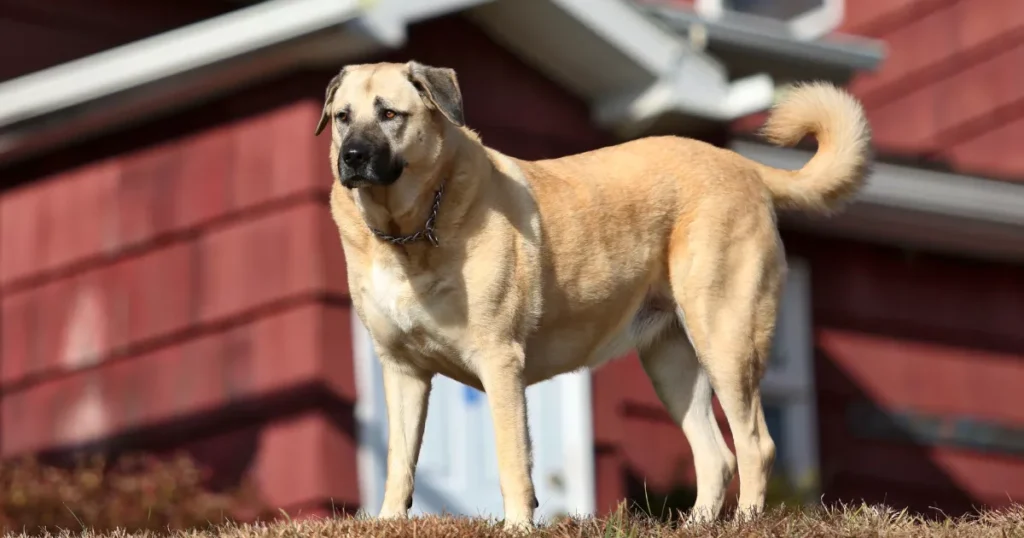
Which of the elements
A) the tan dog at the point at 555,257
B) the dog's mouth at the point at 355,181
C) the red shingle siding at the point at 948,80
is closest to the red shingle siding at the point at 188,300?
the tan dog at the point at 555,257

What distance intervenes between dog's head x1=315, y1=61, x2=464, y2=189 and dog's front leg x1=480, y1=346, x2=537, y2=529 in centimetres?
67

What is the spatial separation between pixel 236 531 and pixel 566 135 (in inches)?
220

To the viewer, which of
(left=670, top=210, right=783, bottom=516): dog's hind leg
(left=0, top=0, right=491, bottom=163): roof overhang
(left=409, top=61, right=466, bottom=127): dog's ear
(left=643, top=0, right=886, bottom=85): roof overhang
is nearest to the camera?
(left=409, top=61, right=466, bottom=127): dog's ear

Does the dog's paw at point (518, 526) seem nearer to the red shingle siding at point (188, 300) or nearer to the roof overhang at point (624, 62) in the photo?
the red shingle siding at point (188, 300)

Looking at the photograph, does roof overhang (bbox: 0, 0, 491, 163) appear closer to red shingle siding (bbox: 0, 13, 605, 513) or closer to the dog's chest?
red shingle siding (bbox: 0, 13, 605, 513)

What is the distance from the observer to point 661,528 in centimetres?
528

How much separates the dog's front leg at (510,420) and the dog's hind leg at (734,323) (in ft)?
2.67

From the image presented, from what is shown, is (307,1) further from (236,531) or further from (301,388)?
(236,531)

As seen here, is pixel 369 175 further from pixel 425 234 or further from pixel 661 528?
pixel 661 528

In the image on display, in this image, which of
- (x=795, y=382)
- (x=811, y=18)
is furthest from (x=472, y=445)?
(x=811, y=18)

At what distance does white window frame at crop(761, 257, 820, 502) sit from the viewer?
11766 mm

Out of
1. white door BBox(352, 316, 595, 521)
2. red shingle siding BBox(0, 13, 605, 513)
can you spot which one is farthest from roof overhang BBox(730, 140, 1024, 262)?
white door BBox(352, 316, 595, 521)

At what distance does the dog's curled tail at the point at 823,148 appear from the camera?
664 cm

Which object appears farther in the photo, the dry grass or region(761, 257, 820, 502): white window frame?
region(761, 257, 820, 502): white window frame
